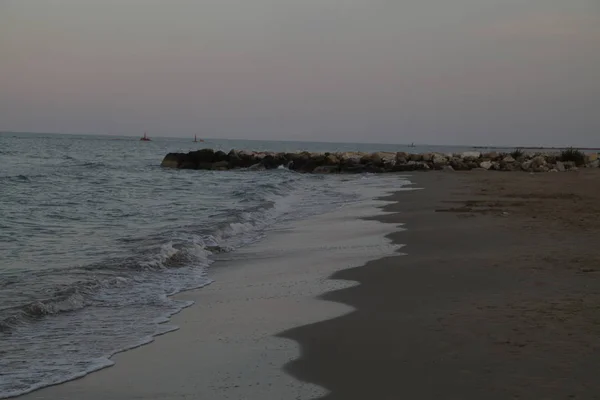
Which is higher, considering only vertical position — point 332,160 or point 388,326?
point 332,160

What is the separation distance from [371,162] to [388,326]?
36.1m

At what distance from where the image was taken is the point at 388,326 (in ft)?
17.5

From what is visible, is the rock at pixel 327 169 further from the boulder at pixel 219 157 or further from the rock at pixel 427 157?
the boulder at pixel 219 157

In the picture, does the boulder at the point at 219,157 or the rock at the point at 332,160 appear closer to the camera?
the rock at the point at 332,160

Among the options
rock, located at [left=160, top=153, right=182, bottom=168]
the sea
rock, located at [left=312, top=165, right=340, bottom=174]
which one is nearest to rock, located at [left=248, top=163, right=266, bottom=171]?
rock, located at [left=312, top=165, right=340, bottom=174]

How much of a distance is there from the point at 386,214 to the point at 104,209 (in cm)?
698

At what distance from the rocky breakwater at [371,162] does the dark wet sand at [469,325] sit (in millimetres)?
28596

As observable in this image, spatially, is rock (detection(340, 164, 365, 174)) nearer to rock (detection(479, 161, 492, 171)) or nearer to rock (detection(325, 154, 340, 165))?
rock (detection(325, 154, 340, 165))

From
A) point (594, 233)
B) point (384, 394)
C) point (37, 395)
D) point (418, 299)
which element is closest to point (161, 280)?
point (418, 299)

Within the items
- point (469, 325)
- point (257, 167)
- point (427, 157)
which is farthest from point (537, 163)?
point (469, 325)

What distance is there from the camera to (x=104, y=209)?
16.0 meters

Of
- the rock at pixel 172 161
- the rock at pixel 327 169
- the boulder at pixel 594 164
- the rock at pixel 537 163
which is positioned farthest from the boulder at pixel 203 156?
the boulder at pixel 594 164

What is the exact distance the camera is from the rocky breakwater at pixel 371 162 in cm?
3819

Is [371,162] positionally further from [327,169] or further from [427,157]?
[427,157]
